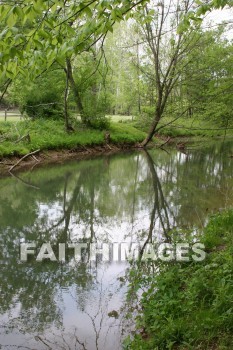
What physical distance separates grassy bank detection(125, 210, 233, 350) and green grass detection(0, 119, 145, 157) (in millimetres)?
12875

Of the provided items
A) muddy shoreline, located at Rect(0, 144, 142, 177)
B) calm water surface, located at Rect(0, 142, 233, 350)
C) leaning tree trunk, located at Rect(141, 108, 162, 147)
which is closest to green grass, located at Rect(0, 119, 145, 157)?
muddy shoreline, located at Rect(0, 144, 142, 177)

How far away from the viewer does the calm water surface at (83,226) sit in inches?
185

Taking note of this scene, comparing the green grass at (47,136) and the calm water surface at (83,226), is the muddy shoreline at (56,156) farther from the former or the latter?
the calm water surface at (83,226)

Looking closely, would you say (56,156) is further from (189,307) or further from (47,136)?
(189,307)

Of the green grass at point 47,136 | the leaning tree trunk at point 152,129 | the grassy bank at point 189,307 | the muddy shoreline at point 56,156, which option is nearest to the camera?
the grassy bank at point 189,307

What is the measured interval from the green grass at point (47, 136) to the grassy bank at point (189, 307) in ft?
42.2

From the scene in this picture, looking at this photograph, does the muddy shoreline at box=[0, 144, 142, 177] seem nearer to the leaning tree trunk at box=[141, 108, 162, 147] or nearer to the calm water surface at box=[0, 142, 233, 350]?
the leaning tree trunk at box=[141, 108, 162, 147]

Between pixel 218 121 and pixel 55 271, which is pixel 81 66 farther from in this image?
pixel 55 271

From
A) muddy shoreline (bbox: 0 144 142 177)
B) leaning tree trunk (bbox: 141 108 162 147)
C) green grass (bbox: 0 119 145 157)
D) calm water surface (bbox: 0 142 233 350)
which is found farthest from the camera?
leaning tree trunk (bbox: 141 108 162 147)

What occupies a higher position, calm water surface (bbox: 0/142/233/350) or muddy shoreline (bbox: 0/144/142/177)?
muddy shoreline (bbox: 0/144/142/177)

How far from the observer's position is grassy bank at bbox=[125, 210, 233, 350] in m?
3.67

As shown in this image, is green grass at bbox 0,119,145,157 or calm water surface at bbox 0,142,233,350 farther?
green grass at bbox 0,119,145,157

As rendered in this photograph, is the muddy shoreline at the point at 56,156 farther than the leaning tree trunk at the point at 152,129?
No

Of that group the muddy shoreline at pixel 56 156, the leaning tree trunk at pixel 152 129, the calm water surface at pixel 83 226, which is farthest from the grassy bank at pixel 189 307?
the leaning tree trunk at pixel 152 129
